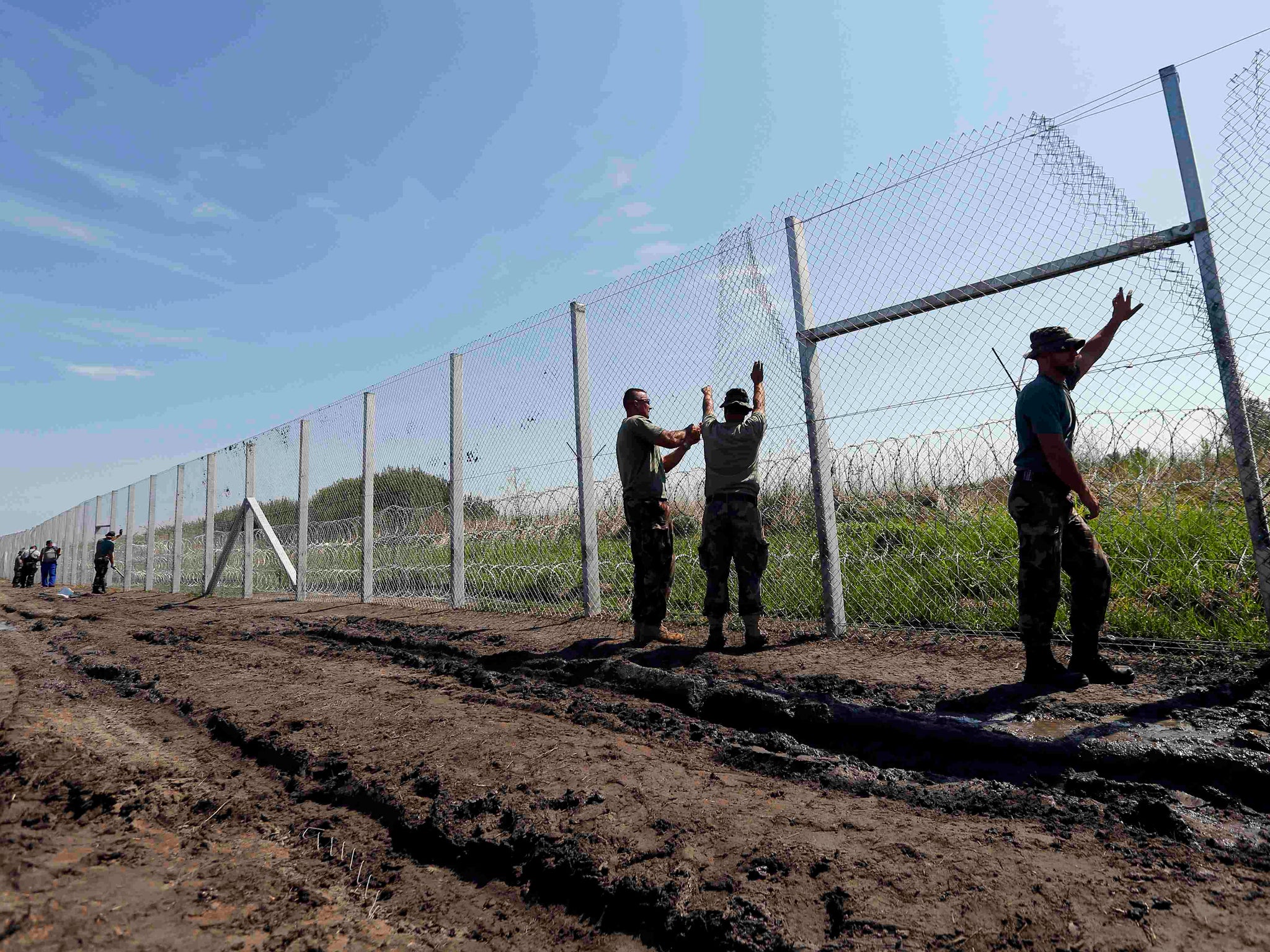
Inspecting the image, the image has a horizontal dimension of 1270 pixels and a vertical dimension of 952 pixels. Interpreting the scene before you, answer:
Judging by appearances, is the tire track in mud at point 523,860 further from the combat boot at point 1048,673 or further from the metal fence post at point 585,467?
the metal fence post at point 585,467

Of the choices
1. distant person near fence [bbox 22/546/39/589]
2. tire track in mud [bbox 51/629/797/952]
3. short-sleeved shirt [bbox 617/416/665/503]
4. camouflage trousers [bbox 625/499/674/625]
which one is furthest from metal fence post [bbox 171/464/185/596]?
tire track in mud [bbox 51/629/797/952]

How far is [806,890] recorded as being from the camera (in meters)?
1.68

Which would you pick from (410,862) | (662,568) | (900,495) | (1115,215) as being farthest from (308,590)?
(1115,215)

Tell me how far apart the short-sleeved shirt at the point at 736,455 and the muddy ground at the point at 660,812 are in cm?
115

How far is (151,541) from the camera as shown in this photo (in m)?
18.1

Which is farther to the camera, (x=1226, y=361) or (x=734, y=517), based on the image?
(x=734, y=517)

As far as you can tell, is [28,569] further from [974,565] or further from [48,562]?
[974,565]

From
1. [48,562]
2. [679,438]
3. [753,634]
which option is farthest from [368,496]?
[48,562]

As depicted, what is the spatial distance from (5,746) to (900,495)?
460 centimetres

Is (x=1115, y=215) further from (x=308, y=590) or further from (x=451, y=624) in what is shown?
(x=308, y=590)

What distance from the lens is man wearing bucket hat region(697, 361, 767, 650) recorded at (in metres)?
4.62

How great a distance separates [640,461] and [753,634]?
138cm

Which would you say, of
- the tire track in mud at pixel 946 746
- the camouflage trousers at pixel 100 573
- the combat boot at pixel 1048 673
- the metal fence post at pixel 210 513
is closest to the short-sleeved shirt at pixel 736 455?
the tire track in mud at pixel 946 746

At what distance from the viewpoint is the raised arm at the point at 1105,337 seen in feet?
11.4
